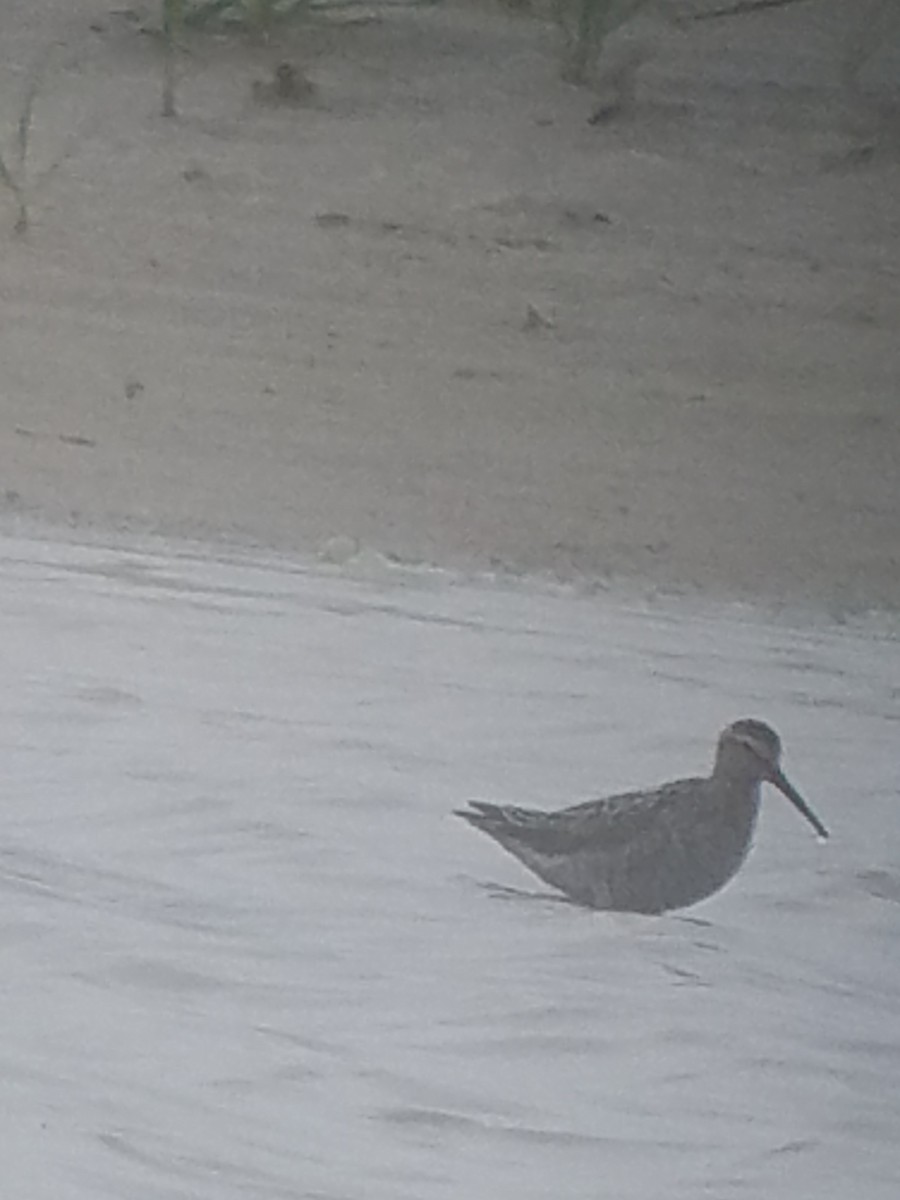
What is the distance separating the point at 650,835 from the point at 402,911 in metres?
0.14

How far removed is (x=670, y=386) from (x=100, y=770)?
384 mm

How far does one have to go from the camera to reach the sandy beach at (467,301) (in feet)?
3.63

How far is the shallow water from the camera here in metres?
1.10

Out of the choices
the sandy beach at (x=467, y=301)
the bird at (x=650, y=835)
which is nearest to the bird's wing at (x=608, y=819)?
the bird at (x=650, y=835)

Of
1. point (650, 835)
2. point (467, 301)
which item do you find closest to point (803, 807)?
point (650, 835)

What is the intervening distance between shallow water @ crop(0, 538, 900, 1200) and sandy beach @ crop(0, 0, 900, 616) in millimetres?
41

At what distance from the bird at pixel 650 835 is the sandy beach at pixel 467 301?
0.11 metres

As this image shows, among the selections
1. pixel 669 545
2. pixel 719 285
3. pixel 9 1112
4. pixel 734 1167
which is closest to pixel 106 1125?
pixel 9 1112

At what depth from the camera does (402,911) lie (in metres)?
1.13

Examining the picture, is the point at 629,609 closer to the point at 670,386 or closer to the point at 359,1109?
the point at 670,386

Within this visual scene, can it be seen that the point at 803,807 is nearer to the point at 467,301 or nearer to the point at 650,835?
the point at 650,835

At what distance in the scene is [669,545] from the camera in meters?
1.11

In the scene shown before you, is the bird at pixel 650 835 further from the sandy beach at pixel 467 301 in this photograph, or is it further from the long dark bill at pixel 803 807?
the sandy beach at pixel 467 301

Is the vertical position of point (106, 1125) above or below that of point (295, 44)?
below
